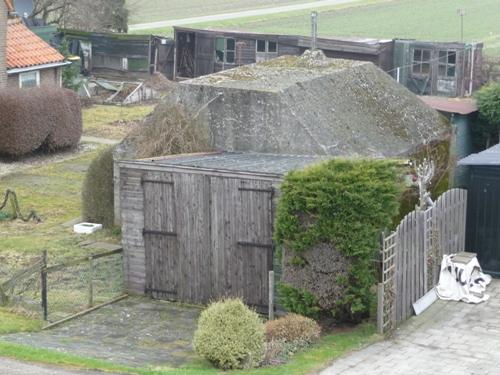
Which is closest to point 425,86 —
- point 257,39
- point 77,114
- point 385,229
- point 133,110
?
point 257,39

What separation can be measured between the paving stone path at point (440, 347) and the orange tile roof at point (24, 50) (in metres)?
22.0

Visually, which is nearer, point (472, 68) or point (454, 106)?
point (454, 106)

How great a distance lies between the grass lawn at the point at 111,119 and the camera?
119 ft

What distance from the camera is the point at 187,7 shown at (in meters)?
79.1

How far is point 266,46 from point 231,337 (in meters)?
33.6

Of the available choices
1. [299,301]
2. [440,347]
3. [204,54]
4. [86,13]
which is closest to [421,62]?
[204,54]

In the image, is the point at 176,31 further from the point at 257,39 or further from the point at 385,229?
the point at 385,229

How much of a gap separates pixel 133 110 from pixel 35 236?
19577mm

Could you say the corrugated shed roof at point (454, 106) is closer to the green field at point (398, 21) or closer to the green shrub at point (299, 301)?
the green shrub at point (299, 301)

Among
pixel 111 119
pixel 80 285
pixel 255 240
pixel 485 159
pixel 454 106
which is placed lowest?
pixel 111 119

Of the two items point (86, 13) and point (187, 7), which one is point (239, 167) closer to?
point (86, 13)

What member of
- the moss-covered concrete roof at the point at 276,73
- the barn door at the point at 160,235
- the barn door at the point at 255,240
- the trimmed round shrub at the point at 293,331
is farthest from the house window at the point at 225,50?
the trimmed round shrub at the point at 293,331

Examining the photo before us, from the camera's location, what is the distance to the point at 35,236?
72.7ft

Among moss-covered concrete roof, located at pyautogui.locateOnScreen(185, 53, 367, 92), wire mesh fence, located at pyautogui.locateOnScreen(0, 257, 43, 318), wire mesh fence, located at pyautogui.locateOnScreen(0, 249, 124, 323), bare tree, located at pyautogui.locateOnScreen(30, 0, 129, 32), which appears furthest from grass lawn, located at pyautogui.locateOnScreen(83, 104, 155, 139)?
wire mesh fence, located at pyautogui.locateOnScreen(0, 257, 43, 318)
